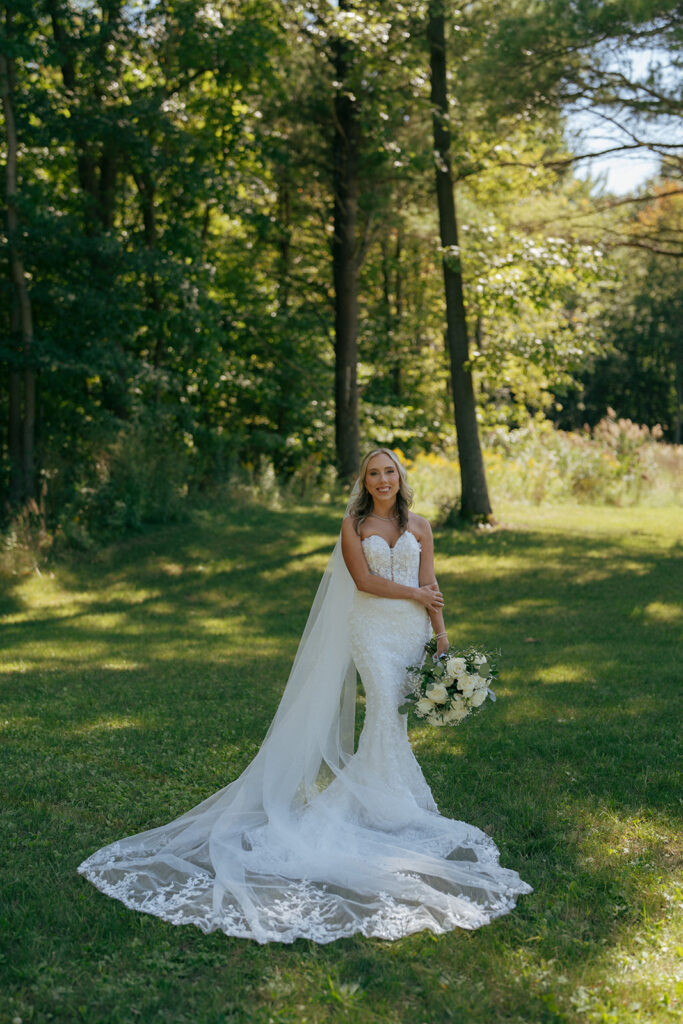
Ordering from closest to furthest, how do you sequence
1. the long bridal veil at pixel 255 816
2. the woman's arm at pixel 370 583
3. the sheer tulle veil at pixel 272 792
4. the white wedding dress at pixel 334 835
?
the white wedding dress at pixel 334 835
the long bridal veil at pixel 255 816
the sheer tulle veil at pixel 272 792
the woman's arm at pixel 370 583

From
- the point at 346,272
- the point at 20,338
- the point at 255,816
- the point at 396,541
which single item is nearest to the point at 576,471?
the point at 346,272

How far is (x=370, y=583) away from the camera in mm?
4957

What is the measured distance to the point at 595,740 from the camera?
623 cm

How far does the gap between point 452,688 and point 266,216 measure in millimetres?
13316

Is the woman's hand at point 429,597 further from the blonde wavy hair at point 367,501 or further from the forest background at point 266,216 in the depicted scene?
the forest background at point 266,216

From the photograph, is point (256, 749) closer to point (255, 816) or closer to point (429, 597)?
point (255, 816)

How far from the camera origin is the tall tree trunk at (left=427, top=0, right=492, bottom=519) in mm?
14359

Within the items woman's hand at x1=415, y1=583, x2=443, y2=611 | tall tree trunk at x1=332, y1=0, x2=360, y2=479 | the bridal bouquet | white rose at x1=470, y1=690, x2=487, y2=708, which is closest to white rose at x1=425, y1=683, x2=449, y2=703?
the bridal bouquet

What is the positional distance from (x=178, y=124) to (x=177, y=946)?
15.9 m

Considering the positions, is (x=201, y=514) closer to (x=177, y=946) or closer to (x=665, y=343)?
(x=177, y=946)

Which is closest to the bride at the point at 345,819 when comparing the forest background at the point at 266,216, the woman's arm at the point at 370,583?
the woman's arm at the point at 370,583

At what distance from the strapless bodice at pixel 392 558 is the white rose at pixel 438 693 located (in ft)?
2.05

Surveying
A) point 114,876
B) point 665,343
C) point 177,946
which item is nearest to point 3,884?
point 114,876

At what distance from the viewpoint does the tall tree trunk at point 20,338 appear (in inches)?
499
